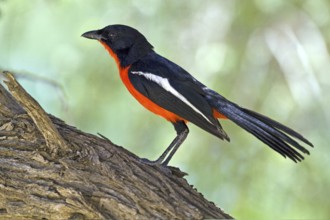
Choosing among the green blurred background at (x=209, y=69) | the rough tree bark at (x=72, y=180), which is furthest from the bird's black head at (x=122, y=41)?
the green blurred background at (x=209, y=69)

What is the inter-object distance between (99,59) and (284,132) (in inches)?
128

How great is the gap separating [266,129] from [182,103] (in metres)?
0.54

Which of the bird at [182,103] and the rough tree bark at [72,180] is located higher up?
the bird at [182,103]

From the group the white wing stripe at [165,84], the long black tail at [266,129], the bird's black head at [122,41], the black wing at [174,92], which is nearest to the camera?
the long black tail at [266,129]

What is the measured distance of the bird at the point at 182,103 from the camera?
3898 mm

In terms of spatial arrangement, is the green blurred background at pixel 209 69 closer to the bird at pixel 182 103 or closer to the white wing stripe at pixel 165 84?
the bird at pixel 182 103

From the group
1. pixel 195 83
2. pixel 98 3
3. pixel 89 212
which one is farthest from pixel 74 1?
pixel 89 212

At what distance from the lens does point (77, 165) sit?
11.5 feet

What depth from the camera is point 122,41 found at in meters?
4.77

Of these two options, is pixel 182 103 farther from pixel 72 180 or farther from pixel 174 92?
pixel 72 180

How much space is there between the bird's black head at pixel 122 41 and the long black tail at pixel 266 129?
74 cm

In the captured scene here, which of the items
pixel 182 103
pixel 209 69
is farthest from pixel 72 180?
pixel 209 69

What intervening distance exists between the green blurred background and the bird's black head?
59.8 inches

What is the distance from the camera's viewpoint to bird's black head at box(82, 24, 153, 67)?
15.4 ft
